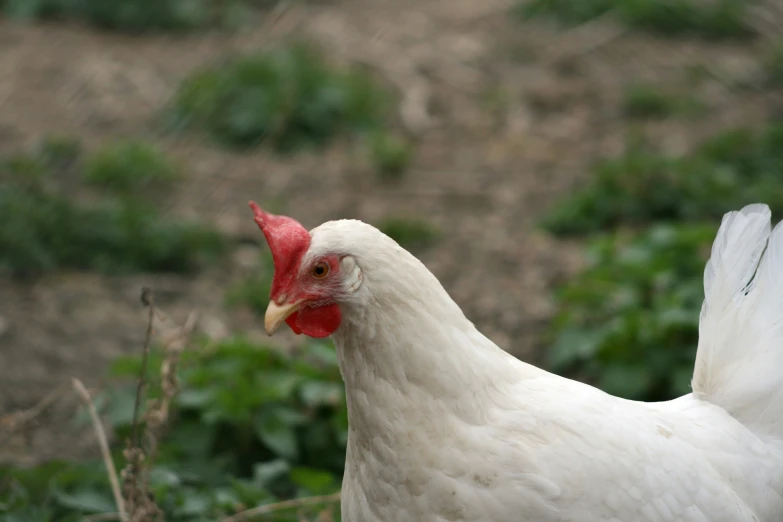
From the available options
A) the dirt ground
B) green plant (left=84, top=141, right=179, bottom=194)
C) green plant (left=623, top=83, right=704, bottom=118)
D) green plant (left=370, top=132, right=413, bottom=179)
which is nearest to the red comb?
the dirt ground

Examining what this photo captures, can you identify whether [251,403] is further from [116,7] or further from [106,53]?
[116,7]

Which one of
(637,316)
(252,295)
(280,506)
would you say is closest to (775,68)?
(637,316)

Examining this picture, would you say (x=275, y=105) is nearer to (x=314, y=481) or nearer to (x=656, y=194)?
(x=656, y=194)

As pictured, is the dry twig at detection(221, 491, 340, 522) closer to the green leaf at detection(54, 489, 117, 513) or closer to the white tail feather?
the green leaf at detection(54, 489, 117, 513)

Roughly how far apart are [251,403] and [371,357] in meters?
1.54

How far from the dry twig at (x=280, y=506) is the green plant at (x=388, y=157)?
3.90 meters

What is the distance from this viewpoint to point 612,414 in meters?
2.66

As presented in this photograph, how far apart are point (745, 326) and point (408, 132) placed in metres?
5.06

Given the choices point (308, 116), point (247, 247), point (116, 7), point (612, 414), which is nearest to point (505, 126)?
point (308, 116)

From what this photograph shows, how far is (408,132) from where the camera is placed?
775cm

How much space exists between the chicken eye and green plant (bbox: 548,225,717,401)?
7.83 feet

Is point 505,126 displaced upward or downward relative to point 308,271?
downward

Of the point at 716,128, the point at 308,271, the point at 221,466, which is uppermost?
the point at 308,271

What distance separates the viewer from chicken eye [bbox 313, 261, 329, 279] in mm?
2416
